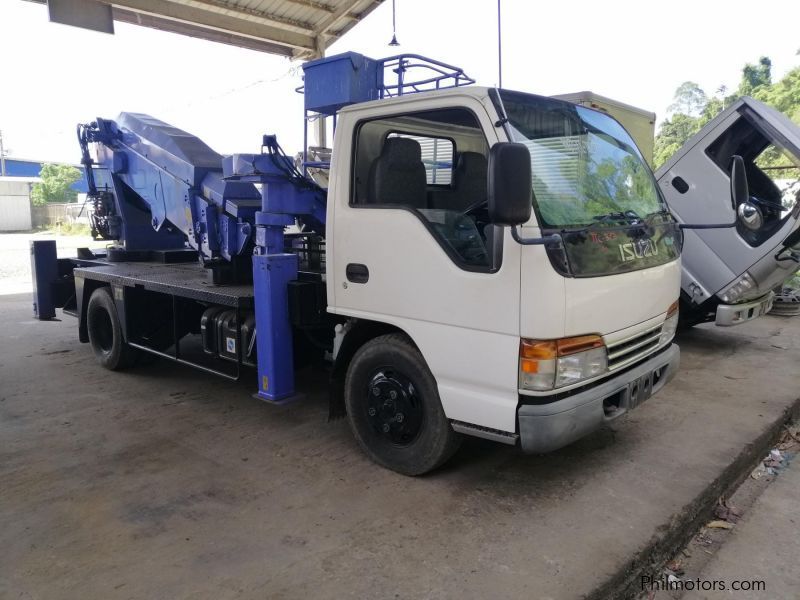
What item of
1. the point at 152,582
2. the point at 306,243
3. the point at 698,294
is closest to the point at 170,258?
the point at 306,243

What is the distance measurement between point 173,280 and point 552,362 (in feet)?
11.9

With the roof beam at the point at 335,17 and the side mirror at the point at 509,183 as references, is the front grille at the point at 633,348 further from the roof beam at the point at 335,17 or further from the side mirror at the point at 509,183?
the roof beam at the point at 335,17

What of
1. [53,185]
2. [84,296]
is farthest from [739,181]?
[53,185]

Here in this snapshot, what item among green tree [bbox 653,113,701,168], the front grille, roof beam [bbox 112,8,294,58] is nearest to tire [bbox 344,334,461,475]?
the front grille

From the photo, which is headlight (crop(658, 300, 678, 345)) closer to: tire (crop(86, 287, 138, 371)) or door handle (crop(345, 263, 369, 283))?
door handle (crop(345, 263, 369, 283))

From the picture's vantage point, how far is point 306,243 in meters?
4.63

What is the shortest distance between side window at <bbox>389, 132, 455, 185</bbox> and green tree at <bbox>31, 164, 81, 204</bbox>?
42.1 metres

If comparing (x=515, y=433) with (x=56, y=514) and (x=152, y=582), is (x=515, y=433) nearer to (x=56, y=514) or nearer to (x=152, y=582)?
(x=152, y=582)

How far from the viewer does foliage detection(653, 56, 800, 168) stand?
2219 centimetres

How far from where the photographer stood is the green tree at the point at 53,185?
39.8m

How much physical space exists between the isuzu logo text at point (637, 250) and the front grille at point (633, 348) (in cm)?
45

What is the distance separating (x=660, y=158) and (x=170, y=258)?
1197 inches

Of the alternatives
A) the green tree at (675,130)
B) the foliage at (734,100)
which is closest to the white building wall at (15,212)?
the foliage at (734,100)

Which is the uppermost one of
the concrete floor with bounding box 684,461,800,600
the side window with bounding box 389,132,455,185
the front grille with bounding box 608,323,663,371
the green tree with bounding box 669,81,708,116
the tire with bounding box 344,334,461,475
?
the green tree with bounding box 669,81,708,116
